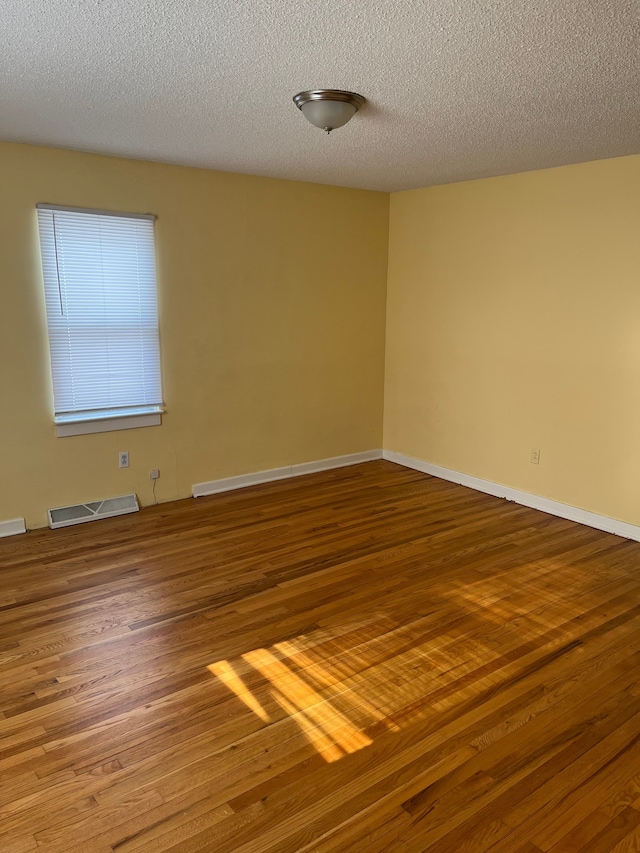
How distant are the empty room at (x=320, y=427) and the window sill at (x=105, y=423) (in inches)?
0.9

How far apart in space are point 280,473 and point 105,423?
5.09ft

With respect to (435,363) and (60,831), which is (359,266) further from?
(60,831)

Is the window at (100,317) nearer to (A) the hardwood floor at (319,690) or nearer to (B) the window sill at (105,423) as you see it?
(B) the window sill at (105,423)

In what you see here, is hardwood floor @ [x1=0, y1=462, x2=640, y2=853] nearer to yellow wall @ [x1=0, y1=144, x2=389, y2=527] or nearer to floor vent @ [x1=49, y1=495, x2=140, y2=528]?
floor vent @ [x1=49, y1=495, x2=140, y2=528]

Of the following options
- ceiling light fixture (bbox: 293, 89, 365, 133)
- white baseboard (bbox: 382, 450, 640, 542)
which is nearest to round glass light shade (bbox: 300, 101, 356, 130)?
ceiling light fixture (bbox: 293, 89, 365, 133)

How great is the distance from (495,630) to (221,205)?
3403mm

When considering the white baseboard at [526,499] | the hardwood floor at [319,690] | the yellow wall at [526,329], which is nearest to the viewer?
the hardwood floor at [319,690]

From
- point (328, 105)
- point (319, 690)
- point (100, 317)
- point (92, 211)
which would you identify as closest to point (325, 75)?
point (328, 105)

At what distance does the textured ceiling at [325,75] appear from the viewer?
1.89 m

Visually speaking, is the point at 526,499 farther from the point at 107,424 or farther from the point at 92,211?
the point at 92,211

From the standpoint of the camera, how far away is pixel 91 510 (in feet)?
13.7

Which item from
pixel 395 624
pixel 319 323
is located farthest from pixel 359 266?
pixel 395 624

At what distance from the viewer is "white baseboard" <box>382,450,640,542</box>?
3.97 metres

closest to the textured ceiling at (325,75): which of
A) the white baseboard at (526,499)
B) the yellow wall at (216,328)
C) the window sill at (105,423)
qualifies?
the yellow wall at (216,328)
